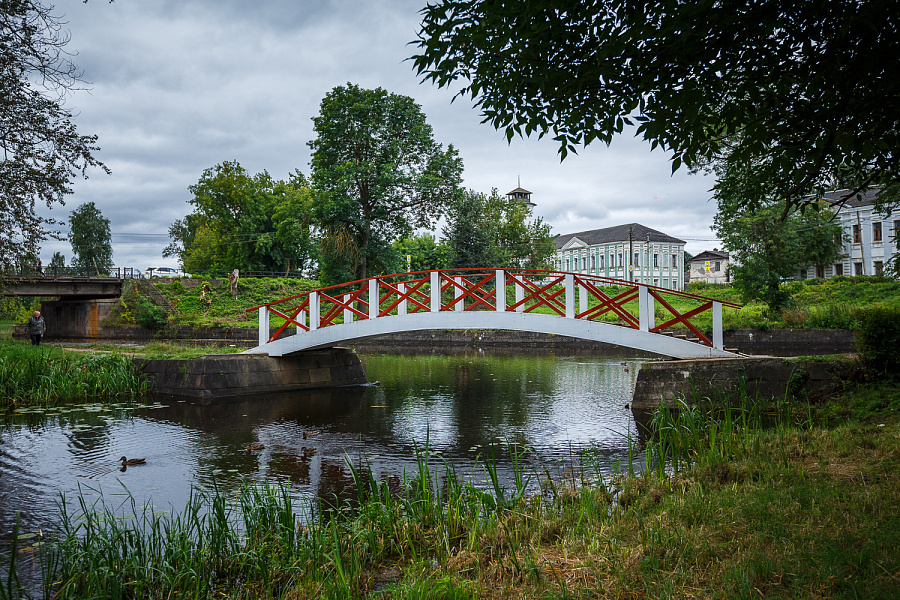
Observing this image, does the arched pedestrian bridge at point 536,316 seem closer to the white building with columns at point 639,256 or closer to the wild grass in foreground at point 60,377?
the wild grass in foreground at point 60,377

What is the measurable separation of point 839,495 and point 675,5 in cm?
367

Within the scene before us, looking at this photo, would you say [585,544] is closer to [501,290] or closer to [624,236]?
[501,290]

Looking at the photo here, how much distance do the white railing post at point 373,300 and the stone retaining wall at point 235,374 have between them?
3521 millimetres

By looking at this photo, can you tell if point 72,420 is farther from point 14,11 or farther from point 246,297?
point 246,297

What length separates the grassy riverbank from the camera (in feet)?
10.4

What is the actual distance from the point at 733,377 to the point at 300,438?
24.3ft

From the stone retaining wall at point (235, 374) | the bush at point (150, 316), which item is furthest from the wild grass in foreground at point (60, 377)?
the bush at point (150, 316)

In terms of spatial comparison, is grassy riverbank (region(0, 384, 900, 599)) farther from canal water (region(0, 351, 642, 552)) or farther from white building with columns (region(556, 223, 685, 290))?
white building with columns (region(556, 223, 685, 290))

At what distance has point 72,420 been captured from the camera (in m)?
11.4

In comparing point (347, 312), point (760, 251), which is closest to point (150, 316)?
point (347, 312)

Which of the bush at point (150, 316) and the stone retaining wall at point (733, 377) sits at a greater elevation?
the bush at point (150, 316)

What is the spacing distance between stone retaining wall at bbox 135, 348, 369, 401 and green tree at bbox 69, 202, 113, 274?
62.9 m

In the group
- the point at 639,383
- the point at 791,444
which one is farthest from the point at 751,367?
the point at 791,444

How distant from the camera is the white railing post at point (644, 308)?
11.6 meters
